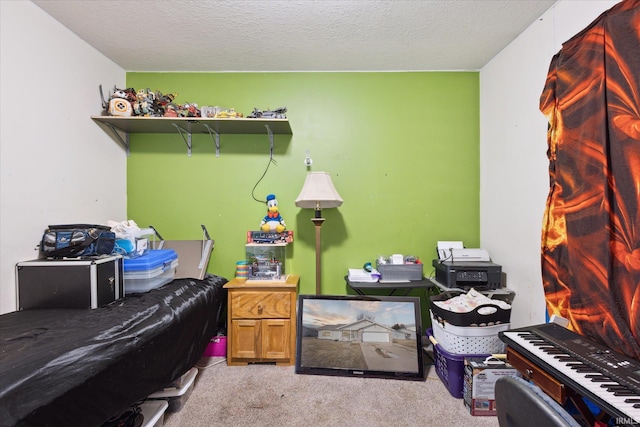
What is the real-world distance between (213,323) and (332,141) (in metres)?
1.82

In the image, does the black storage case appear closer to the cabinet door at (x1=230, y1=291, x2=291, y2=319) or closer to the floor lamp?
the cabinet door at (x1=230, y1=291, x2=291, y2=319)

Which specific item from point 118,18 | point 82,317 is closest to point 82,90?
point 118,18

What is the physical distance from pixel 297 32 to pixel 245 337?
7.60ft

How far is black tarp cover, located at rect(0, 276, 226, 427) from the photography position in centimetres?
93

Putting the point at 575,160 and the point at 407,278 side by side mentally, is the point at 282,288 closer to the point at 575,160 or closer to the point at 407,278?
the point at 407,278

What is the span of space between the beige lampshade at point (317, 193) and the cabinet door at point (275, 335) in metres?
0.96

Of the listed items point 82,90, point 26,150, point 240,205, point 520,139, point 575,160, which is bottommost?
point 240,205

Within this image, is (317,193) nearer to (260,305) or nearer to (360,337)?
→ (260,305)

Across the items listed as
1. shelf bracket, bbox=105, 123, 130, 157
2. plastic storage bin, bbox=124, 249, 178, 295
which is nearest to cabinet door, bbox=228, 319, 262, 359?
plastic storage bin, bbox=124, 249, 178, 295

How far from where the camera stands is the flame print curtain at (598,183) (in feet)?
3.82

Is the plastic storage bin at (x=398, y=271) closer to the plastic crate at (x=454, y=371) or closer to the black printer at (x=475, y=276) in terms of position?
the black printer at (x=475, y=276)

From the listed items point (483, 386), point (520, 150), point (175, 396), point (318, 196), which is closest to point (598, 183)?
point (520, 150)

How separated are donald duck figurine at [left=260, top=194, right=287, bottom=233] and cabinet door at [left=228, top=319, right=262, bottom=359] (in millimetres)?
753

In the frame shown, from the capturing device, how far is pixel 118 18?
179cm
